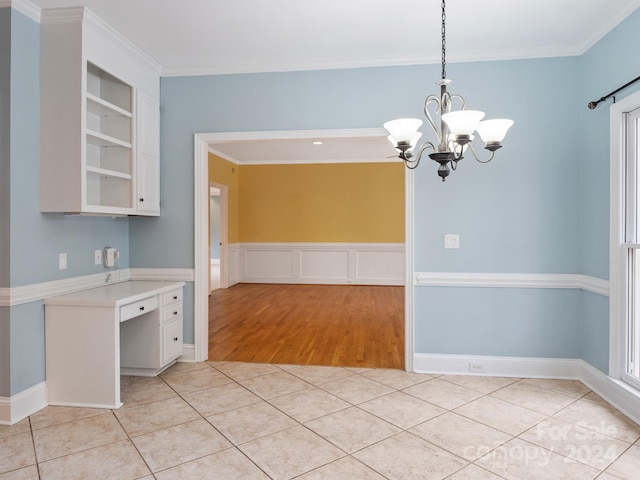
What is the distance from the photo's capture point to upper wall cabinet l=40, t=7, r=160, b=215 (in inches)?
108

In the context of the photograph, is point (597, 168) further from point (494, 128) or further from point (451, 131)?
point (451, 131)

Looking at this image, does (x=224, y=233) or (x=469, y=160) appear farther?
(x=224, y=233)

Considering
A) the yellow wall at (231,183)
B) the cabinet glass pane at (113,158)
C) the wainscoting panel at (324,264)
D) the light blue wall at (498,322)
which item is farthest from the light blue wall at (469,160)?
the wainscoting panel at (324,264)

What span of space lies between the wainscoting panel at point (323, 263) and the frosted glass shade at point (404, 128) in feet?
21.4

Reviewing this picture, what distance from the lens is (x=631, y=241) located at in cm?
276

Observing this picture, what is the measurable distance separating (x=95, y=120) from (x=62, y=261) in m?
1.13

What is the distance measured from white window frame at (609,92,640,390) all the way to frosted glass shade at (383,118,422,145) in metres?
1.78

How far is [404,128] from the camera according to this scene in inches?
75.7

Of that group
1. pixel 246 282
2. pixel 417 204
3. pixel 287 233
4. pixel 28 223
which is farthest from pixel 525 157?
pixel 246 282

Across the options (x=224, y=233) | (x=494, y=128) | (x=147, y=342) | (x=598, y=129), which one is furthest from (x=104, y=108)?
(x=224, y=233)

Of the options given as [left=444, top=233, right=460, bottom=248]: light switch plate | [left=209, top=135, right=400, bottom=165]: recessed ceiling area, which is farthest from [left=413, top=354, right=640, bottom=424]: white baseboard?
[left=209, top=135, right=400, bottom=165]: recessed ceiling area

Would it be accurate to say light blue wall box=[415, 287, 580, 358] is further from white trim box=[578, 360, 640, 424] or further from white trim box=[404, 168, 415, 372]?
white trim box=[578, 360, 640, 424]

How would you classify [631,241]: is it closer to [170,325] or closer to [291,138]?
[291,138]

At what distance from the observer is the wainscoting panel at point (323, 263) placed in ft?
27.7
